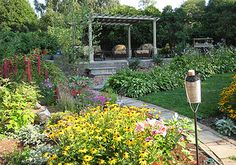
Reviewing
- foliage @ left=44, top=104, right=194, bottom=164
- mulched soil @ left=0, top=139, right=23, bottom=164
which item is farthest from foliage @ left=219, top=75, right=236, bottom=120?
mulched soil @ left=0, top=139, right=23, bottom=164

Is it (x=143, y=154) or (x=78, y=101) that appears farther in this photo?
(x=78, y=101)

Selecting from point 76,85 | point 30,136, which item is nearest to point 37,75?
point 76,85

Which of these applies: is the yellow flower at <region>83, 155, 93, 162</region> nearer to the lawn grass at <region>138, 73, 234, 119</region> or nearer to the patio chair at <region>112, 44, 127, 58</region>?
the lawn grass at <region>138, 73, 234, 119</region>

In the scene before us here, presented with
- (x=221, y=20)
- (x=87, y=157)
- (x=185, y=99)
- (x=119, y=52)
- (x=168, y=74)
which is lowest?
(x=185, y=99)

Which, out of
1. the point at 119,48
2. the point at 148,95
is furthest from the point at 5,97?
the point at 119,48

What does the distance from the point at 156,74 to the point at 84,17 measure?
2862 mm

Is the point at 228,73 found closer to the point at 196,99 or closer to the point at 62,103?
the point at 62,103

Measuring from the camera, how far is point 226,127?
474 centimetres

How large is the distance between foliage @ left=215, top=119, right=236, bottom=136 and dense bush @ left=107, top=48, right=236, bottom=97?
2.93 metres

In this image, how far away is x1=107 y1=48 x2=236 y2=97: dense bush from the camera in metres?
7.75

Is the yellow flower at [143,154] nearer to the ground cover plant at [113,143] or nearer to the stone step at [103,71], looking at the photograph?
the ground cover plant at [113,143]

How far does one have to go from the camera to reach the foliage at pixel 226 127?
469cm

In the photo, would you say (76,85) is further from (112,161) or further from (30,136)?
(112,161)

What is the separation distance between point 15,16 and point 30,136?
2421 cm
